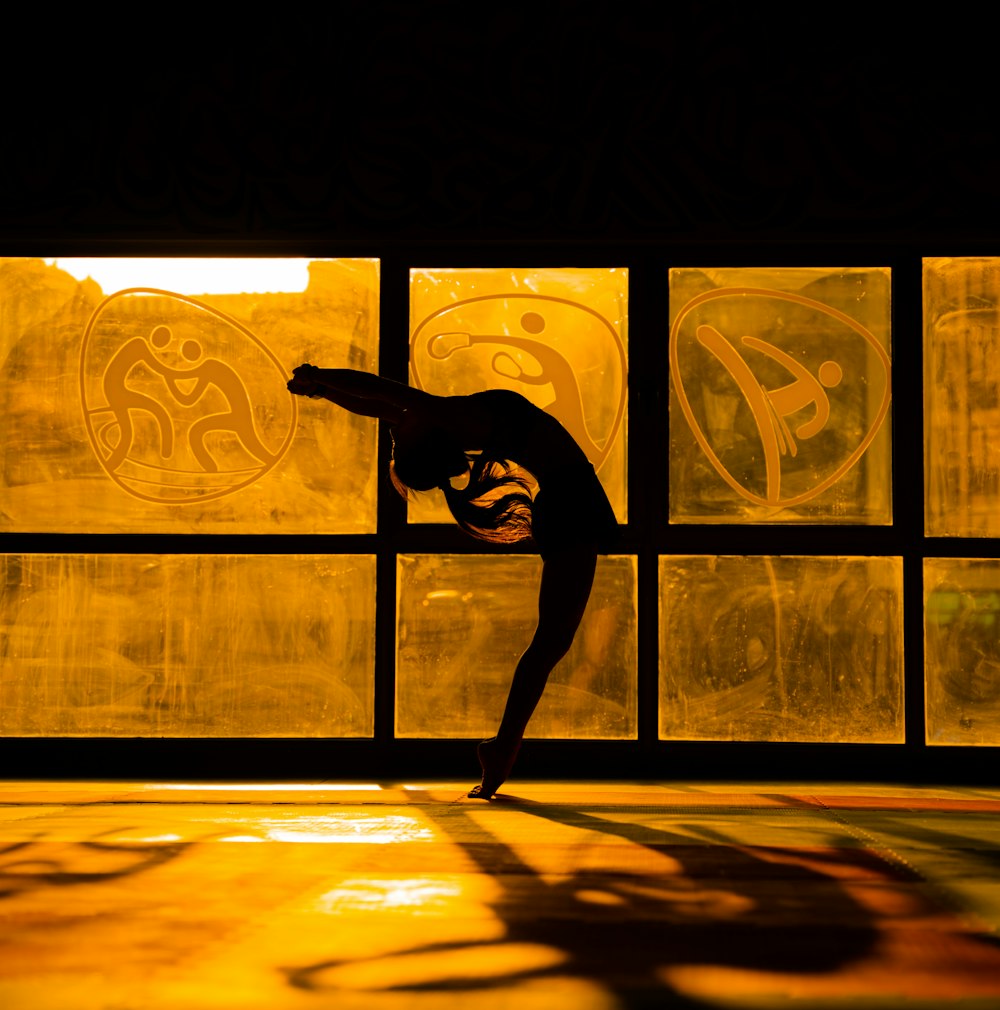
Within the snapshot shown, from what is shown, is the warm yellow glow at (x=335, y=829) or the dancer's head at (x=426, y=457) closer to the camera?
the warm yellow glow at (x=335, y=829)

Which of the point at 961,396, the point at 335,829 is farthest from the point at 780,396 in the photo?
the point at 335,829

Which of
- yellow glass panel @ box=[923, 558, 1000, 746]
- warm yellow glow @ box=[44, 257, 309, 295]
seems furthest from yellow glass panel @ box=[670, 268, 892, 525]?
warm yellow glow @ box=[44, 257, 309, 295]

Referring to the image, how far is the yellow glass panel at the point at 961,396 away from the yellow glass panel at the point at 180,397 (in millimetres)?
2090

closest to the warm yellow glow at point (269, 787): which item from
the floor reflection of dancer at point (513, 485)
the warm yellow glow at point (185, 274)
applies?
the floor reflection of dancer at point (513, 485)

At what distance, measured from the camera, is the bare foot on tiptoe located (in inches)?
149

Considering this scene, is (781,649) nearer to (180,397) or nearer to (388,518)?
(388,518)

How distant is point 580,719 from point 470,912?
7.91ft

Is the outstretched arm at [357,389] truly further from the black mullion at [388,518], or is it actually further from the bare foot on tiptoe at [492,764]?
the black mullion at [388,518]

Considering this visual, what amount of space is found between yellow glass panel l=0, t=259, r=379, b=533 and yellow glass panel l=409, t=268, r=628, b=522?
0.75 ft

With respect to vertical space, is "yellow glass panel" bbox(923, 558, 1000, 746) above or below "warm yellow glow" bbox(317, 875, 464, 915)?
above

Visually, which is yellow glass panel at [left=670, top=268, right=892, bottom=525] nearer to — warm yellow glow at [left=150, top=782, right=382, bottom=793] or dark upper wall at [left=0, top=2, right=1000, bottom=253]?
dark upper wall at [left=0, top=2, right=1000, bottom=253]

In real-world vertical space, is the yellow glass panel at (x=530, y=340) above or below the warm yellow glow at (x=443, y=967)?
above

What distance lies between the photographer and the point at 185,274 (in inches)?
191

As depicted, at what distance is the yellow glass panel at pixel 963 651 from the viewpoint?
4.58 metres
